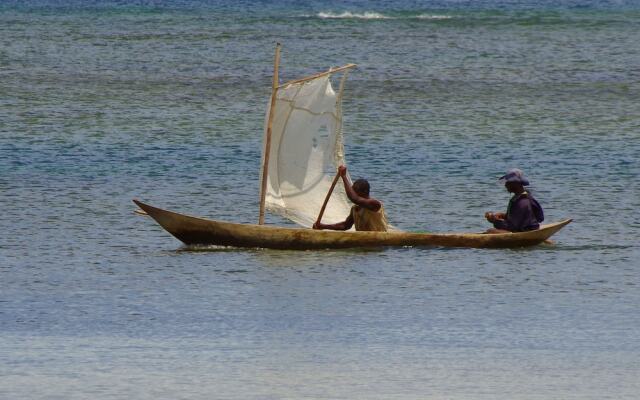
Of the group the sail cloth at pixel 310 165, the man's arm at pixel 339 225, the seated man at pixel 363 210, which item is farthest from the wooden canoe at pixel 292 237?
the sail cloth at pixel 310 165

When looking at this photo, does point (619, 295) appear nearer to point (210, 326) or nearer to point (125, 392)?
point (210, 326)

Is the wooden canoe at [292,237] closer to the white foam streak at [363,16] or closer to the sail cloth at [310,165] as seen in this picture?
the sail cloth at [310,165]

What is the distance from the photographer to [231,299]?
1811 cm

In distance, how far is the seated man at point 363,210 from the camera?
21250 mm

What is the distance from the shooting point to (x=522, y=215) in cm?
2153

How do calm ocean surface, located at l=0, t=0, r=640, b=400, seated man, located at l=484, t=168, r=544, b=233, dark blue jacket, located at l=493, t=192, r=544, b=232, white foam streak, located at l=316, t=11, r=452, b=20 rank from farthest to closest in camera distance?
white foam streak, located at l=316, t=11, r=452, b=20, dark blue jacket, located at l=493, t=192, r=544, b=232, seated man, located at l=484, t=168, r=544, b=233, calm ocean surface, located at l=0, t=0, r=640, b=400

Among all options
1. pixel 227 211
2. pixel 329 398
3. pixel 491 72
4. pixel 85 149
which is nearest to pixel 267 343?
pixel 329 398

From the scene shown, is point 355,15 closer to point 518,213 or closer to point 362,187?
point 518,213

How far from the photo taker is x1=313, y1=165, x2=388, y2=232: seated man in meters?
21.2

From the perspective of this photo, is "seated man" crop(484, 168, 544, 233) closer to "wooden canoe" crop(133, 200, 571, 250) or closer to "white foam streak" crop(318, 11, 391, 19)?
"wooden canoe" crop(133, 200, 571, 250)

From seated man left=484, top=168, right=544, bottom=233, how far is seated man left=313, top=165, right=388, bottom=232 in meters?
1.41

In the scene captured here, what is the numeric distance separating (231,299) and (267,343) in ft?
7.90

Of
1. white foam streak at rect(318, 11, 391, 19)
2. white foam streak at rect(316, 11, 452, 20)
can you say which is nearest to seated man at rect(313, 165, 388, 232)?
white foam streak at rect(316, 11, 452, 20)

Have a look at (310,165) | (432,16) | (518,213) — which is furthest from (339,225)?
(432,16)
